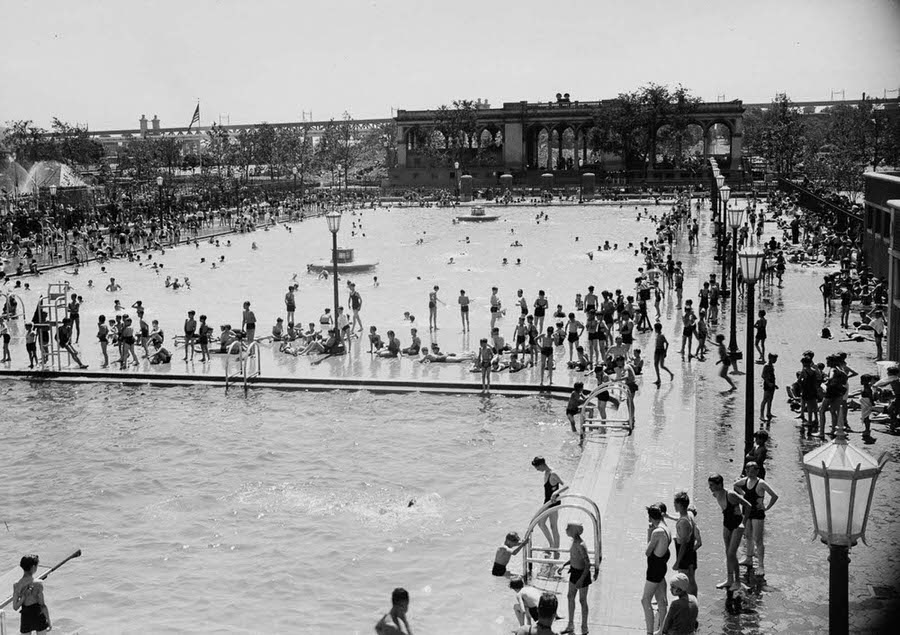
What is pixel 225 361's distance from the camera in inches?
893

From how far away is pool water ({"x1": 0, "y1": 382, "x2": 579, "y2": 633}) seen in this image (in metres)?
11.2

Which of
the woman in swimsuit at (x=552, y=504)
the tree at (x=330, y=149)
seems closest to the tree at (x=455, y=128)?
the tree at (x=330, y=149)

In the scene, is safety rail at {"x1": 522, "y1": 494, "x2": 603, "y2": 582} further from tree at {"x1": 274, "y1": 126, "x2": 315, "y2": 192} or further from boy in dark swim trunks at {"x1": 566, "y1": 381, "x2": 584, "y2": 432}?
tree at {"x1": 274, "y1": 126, "x2": 315, "y2": 192}

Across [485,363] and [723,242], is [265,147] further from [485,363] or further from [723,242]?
[485,363]

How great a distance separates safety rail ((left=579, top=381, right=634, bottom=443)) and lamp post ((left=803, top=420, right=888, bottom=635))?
34.4ft

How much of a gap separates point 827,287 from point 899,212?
7.98m

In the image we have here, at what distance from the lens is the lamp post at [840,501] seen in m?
5.36

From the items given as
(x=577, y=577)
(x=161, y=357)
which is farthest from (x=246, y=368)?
(x=577, y=577)

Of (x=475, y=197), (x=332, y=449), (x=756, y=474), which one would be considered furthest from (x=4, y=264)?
(x=475, y=197)

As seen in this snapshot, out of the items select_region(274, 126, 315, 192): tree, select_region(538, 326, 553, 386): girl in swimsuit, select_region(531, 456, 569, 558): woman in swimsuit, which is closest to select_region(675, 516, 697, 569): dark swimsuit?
select_region(531, 456, 569, 558): woman in swimsuit

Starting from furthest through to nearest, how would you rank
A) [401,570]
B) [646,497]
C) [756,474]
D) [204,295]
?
[204,295] < [646,497] < [401,570] < [756,474]

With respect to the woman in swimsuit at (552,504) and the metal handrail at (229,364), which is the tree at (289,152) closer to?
the metal handrail at (229,364)

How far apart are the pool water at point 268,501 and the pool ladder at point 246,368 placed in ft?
1.68

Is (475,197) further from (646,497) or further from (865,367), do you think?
(646,497)
